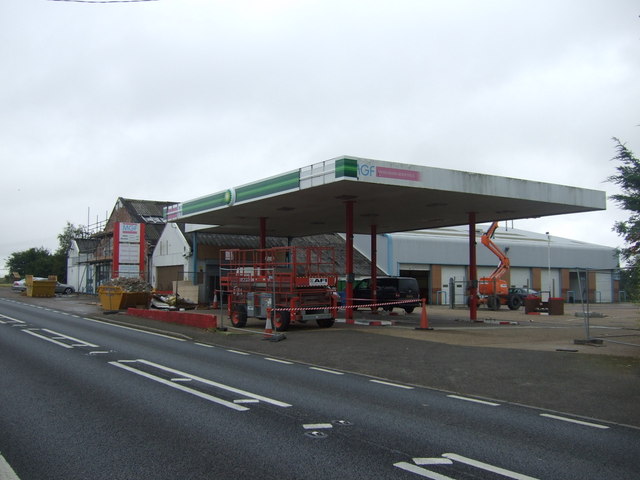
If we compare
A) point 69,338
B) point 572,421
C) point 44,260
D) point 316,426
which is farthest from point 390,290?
point 44,260

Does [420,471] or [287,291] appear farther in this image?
[287,291]

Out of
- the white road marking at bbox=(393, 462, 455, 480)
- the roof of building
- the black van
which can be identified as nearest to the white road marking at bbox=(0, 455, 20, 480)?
the white road marking at bbox=(393, 462, 455, 480)

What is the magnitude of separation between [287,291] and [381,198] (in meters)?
5.12

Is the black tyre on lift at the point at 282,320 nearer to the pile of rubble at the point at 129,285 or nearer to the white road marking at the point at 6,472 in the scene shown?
the white road marking at the point at 6,472

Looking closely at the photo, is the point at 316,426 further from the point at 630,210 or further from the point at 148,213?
the point at 148,213

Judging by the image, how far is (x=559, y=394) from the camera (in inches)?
352

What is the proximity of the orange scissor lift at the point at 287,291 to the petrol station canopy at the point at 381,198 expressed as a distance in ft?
7.61

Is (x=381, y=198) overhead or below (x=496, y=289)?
overhead

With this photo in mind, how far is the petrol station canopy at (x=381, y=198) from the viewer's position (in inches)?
691

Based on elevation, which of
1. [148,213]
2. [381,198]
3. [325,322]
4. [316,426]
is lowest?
[316,426]

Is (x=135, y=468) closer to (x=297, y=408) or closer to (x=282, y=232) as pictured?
(x=297, y=408)

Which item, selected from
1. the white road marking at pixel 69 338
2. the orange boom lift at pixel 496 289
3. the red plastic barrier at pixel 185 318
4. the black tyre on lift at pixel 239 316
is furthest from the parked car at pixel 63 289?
the black tyre on lift at pixel 239 316

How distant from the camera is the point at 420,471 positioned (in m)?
5.11

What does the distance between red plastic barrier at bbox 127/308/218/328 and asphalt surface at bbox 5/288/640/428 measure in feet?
1.16
